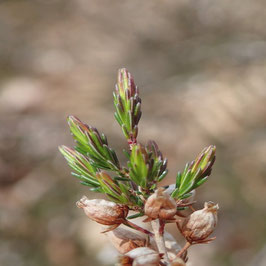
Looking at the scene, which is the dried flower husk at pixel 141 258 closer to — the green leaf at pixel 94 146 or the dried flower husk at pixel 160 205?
the dried flower husk at pixel 160 205

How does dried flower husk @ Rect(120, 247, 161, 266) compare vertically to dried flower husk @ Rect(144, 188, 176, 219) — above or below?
below

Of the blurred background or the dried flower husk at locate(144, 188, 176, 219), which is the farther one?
the blurred background

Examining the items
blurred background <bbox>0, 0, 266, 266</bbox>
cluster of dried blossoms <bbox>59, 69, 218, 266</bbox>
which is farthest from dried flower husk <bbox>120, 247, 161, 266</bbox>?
blurred background <bbox>0, 0, 266, 266</bbox>

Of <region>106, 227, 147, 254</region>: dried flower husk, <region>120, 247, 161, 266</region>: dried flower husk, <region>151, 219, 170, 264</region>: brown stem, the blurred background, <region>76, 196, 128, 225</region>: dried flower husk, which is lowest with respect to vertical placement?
<region>120, 247, 161, 266</region>: dried flower husk

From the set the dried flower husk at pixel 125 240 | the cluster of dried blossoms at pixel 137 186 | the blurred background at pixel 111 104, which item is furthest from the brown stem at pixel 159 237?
the blurred background at pixel 111 104

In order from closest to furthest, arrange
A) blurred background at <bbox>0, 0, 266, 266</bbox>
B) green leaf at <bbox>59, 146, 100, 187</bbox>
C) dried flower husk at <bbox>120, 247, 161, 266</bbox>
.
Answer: dried flower husk at <bbox>120, 247, 161, 266</bbox> < green leaf at <bbox>59, 146, 100, 187</bbox> < blurred background at <bbox>0, 0, 266, 266</bbox>

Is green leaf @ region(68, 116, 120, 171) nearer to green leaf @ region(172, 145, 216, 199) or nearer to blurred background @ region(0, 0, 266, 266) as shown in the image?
green leaf @ region(172, 145, 216, 199)

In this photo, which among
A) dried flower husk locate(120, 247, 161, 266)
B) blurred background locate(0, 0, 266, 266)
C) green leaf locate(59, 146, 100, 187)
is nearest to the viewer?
dried flower husk locate(120, 247, 161, 266)

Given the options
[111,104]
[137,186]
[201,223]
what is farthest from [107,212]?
[111,104]
